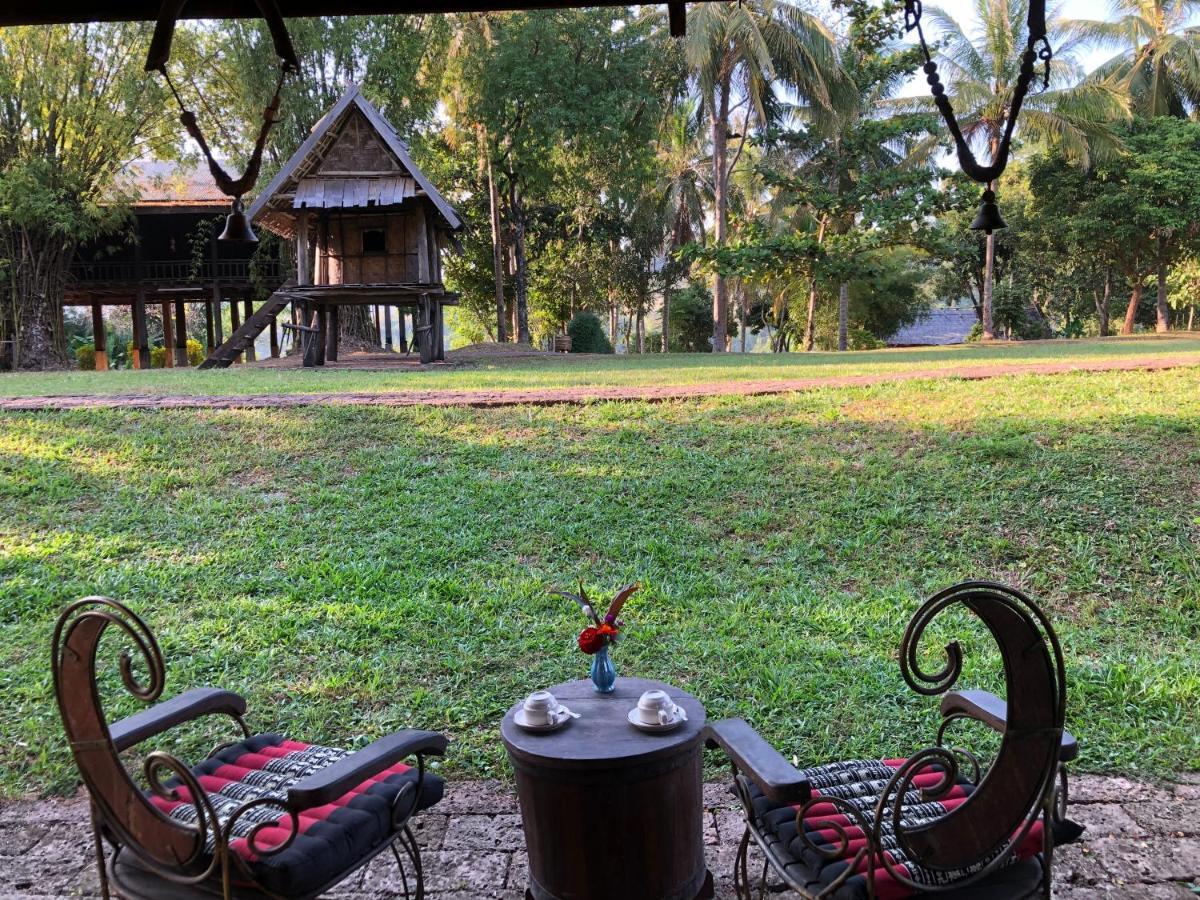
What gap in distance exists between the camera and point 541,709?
8.50 feet

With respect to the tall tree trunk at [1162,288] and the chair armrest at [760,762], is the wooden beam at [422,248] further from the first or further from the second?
the tall tree trunk at [1162,288]

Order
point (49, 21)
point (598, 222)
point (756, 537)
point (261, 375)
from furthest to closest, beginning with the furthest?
point (598, 222) → point (261, 375) → point (756, 537) → point (49, 21)

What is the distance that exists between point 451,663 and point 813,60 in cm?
2220

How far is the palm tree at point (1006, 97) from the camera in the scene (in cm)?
2377

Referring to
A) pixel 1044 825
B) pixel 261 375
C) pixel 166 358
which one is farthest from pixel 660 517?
pixel 166 358

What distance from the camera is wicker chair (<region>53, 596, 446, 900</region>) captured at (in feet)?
6.91

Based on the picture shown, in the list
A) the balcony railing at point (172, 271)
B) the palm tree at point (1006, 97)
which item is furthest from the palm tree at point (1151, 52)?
the balcony railing at point (172, 271)

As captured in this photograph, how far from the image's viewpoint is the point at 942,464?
22.4 ft

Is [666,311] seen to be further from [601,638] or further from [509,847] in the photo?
[601,638]

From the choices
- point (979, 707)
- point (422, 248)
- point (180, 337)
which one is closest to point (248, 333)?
point (422, 248)

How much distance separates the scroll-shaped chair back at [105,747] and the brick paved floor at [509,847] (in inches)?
37.6

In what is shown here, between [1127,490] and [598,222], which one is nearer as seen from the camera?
[1127,490]

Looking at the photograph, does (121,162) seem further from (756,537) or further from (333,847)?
(333,847)

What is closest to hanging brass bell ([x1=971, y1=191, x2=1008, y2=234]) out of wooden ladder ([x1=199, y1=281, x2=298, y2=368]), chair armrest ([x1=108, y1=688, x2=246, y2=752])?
chair armrest ([x1=108, y1=688, x2=246, y2=752])
